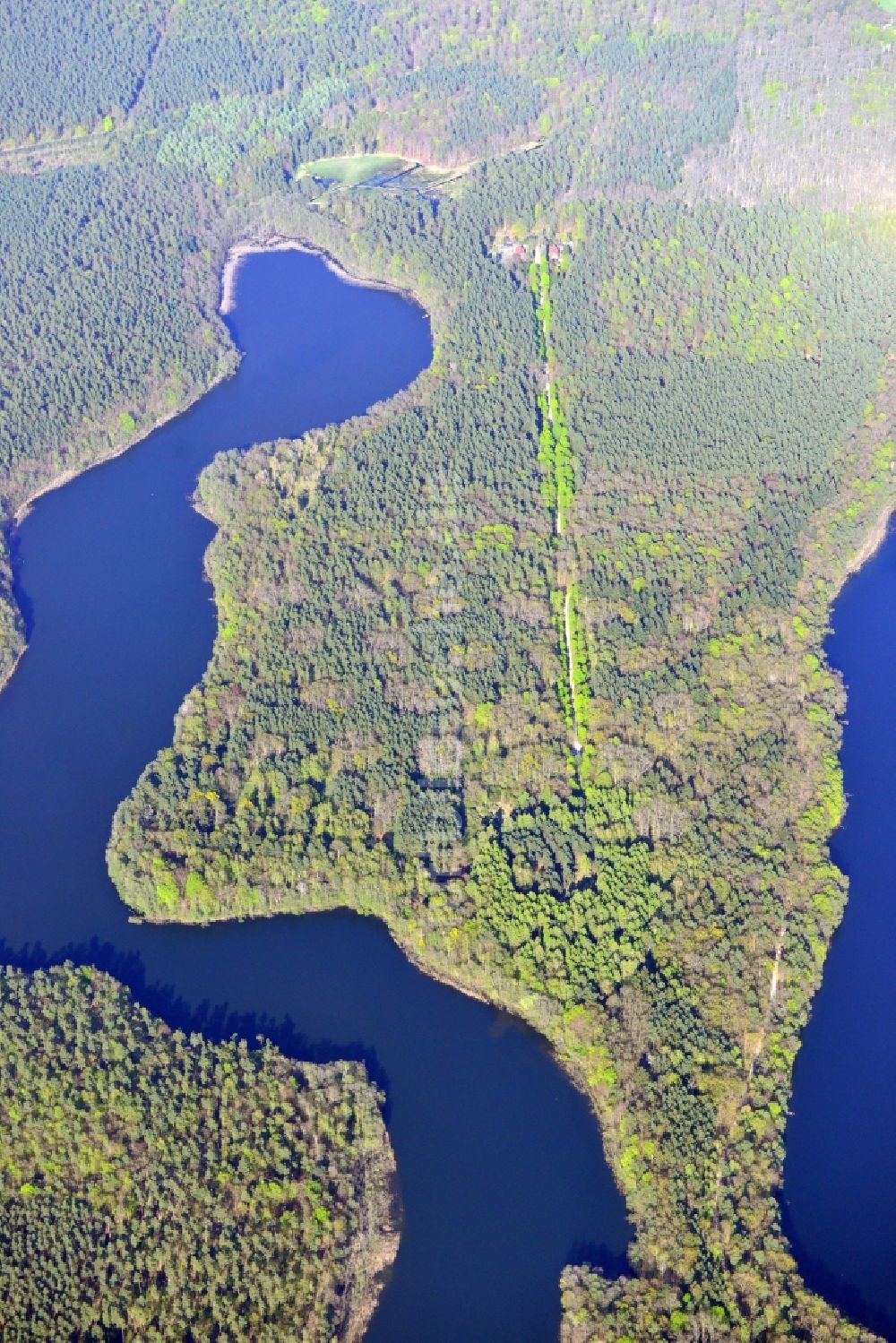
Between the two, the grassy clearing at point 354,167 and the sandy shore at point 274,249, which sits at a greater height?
the grassy clearing at point 354,167

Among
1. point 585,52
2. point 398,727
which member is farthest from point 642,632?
point 585,52

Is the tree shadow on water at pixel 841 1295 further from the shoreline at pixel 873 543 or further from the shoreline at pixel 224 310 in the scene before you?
the shoreline at pixel 224 310

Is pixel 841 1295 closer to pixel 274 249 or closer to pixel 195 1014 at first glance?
pixel 195 1014

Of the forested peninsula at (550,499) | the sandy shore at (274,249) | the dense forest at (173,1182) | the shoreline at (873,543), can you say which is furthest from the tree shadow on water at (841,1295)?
the sandy shore at (274,249)

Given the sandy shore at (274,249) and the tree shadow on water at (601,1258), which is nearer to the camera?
the tree shadow on water at (601,1258)

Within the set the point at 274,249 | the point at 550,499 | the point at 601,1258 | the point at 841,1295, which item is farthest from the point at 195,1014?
the point at 274,249

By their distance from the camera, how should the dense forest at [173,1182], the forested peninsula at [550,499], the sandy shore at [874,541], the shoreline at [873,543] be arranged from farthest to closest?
1. the sandy shore at [874,541]
2. the shoreline at [873,543]
3. the forested peninsula at [550,499]
4. the dense forest at [173,1182]

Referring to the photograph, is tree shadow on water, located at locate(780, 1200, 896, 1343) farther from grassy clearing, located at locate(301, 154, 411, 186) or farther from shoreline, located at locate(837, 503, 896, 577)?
grassy clearing, located at locate(301, 154, 411, 186)
